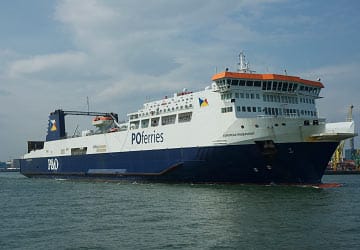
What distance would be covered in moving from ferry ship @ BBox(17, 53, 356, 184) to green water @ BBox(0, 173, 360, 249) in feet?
8.64

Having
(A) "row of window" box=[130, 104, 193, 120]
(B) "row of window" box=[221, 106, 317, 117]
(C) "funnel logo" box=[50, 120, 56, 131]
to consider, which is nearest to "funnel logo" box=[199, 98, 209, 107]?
(A) "row of window" box=[130, 104, 193, 120]

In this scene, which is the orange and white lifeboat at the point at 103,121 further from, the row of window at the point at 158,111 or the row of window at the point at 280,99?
the row of window at the point at 280,99

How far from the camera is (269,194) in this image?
24.3 metres

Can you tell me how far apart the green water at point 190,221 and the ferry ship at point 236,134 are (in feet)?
8.64

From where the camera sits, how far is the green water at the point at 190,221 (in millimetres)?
13734

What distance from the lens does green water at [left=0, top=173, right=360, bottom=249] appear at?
541 inches

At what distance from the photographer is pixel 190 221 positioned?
17.0m

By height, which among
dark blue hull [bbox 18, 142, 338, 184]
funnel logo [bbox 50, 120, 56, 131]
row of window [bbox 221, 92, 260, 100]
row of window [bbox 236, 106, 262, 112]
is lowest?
dark blue hull [bbox 18, 142, 338, 184]

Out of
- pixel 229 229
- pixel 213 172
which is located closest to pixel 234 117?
pixel 213 172

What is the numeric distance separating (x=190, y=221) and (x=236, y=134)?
39.8 ft

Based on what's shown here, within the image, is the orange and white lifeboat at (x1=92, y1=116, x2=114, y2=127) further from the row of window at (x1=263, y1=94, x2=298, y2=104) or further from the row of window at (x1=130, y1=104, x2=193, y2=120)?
the row of window at (x1=263, y1=94, x2=298, y2=104)

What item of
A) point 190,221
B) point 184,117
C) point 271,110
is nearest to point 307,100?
point 271,110

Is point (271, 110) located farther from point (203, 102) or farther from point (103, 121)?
point (103, 121)

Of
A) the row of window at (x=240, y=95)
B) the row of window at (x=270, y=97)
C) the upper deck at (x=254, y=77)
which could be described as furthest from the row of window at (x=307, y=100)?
the row of window at (x=240, y=95)
